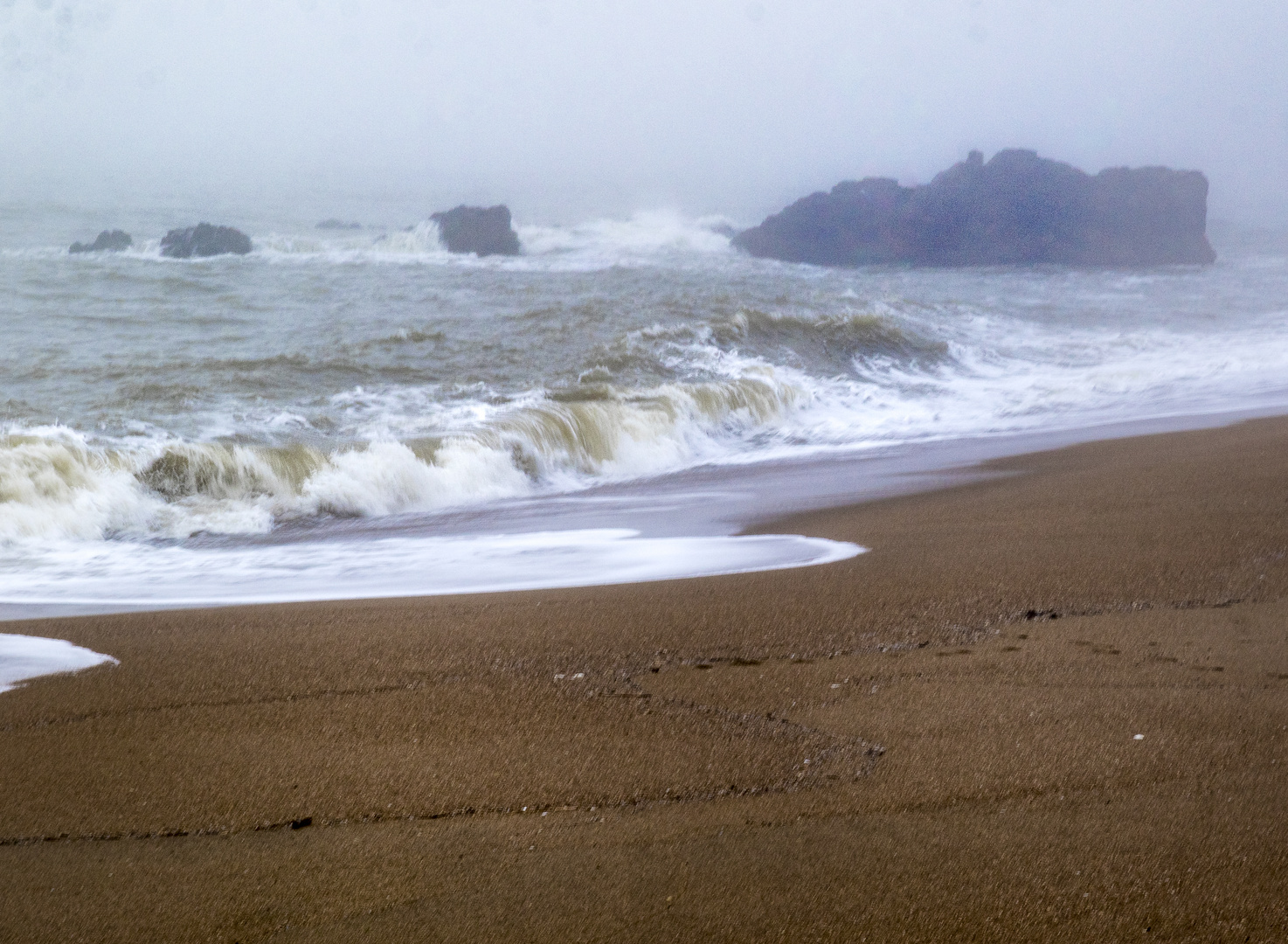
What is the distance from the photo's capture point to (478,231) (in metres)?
29.7

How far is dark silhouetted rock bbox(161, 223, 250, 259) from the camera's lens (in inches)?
939

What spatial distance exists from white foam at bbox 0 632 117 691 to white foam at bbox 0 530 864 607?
0.74 m

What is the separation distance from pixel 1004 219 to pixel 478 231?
21.5 metres

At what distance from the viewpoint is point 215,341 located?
12570 millimetres

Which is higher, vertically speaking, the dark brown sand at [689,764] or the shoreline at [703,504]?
the shoreline at [703,504]

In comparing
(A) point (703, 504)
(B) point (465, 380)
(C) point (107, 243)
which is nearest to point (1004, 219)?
(C) point (107, 243)

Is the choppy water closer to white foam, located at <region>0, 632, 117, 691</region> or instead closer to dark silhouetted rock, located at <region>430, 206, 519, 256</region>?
white foam, located at <region>0, 632, 117, 691</region>

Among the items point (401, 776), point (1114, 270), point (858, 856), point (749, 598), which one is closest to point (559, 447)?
point (749, 598)

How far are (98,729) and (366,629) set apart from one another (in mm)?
921

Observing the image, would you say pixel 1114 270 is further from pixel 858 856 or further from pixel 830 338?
pixel 858 856

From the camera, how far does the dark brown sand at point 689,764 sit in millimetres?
1738

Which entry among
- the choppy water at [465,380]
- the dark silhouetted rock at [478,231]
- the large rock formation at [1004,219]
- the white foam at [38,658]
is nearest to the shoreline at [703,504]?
the choppy water at [465,380]

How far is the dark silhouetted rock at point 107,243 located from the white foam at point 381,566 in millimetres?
20145

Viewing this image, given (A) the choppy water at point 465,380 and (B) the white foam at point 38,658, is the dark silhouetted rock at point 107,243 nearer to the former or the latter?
(A) the choppy water at point 465,380
